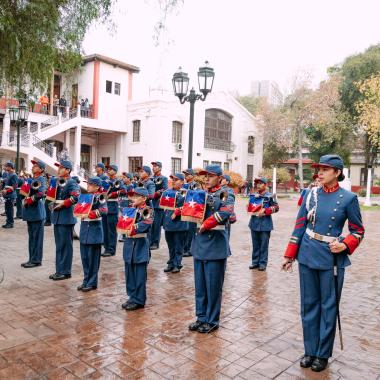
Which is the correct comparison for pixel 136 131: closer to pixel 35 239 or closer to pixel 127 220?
pixel 35 239

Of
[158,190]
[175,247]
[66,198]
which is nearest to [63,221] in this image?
[66,198]

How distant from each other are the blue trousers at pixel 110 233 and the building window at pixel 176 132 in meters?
21.4

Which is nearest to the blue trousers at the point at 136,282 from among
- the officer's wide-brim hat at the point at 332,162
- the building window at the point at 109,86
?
the officer's wide-brim hat at the point at 332,162

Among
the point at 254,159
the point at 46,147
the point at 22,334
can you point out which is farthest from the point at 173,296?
the point at 254,159

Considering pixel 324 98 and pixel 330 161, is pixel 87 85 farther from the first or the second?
pixel 330 161

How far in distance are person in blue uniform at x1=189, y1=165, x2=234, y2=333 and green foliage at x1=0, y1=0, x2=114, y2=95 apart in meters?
3.58

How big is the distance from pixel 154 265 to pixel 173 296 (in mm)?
2149

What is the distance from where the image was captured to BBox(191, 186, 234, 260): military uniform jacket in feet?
→ 15.8

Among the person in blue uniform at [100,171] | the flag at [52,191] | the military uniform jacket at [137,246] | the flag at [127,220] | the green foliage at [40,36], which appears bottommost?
the military uniform jacket at [137,246]

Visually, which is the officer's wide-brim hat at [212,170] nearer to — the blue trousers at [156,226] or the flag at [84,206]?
the flag at [84,206]

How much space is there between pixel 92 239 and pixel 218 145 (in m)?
28.7

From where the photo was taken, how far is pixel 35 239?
25.5ft

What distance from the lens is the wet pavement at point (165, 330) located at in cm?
392

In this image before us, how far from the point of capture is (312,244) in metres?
4.11
